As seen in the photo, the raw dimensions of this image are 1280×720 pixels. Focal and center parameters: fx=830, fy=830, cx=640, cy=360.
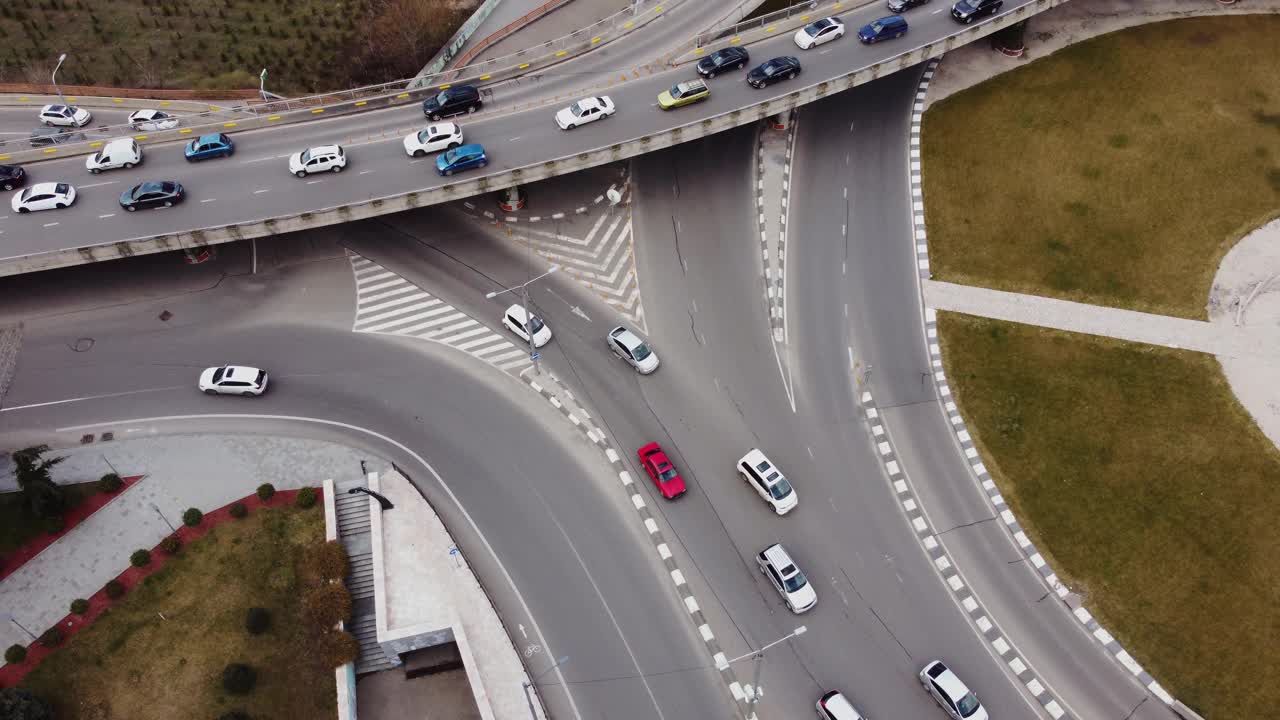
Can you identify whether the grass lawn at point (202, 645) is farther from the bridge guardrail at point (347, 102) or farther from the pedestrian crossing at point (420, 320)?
the bridge guardrail at point (347, 102)

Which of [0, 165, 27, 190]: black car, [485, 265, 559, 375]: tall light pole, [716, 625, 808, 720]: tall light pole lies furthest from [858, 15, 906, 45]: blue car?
[0, 165, 27, 190]: black car

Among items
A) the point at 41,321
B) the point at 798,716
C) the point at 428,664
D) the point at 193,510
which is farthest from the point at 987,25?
the point at 41,321

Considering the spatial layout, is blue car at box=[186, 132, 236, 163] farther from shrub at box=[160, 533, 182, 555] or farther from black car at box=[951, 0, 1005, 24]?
black car at box=[951, 0, 1005, 24]

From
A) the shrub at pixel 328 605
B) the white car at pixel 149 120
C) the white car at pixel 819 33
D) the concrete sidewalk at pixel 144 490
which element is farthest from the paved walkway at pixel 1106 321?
the white car at pixel 149 120

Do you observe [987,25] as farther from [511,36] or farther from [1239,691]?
[1239,691]

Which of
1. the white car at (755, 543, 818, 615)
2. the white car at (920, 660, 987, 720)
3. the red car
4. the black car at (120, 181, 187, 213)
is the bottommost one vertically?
the white car at (920, 660, 987, 720)

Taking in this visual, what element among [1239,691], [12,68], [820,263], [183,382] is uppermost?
[12,68]

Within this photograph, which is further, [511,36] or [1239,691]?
[511,36]
